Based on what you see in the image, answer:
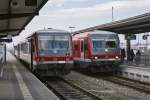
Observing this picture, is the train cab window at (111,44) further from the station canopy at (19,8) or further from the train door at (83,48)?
the station canopy at (19,8)

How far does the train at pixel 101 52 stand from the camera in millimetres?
31109

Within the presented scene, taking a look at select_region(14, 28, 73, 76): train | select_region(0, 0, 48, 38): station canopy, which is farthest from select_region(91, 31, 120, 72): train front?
select_region(0, 0, 48, 38): station canopy

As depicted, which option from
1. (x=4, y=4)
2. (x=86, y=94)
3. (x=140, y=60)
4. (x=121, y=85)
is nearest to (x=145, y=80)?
(x=121, y=85)

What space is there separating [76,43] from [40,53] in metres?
8.78

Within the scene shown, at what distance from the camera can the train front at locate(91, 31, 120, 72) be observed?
31078 millimetres

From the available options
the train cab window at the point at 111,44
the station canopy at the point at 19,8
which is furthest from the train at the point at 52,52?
the train cab window at the point at 111,44

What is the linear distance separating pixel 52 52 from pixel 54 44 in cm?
58

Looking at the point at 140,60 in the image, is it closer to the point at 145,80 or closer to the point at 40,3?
the point at 145,80

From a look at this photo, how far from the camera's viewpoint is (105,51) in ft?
103

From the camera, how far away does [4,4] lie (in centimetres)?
2133

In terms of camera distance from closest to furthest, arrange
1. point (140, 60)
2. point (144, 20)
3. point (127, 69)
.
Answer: point (144, 20) → point (127, 69) → point (140, 60)

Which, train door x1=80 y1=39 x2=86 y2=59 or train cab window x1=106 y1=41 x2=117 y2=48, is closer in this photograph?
train cab window x1=106 y1=41 x2=117 y2=48

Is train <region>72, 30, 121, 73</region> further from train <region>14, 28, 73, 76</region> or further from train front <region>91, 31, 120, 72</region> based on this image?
train <region>14, 28, 73, 76</region>

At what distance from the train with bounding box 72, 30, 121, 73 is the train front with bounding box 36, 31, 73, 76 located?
400 centimetres
